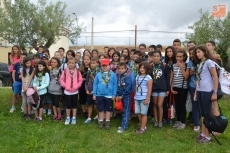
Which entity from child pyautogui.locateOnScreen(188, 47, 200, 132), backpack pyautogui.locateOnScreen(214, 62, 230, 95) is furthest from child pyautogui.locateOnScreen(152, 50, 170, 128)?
backpack pyautogui.locateOnScreen(214, 62, 230, 95)

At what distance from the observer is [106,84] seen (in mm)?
6949

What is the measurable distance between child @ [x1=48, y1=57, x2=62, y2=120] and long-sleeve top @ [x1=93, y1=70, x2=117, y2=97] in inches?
47.2

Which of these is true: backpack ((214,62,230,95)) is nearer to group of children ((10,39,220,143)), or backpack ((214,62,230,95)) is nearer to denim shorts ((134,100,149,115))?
group of children ((10,39,220,143))

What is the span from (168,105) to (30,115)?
368 centimetres

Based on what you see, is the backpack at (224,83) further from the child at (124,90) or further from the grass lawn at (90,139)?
the child at (124,90)

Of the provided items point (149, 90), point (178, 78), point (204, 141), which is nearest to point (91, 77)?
point (149, 90)

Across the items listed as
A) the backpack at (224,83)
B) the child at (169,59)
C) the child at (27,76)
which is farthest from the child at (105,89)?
the backpack at (224,83)

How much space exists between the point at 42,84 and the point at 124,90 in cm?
219

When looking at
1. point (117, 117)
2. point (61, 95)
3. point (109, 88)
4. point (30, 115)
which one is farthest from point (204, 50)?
point (30, 115)

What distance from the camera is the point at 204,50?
586cm

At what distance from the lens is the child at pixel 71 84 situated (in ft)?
24.3

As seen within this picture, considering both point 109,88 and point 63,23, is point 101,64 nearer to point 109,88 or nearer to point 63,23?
point 109,88

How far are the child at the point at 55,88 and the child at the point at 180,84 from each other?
2.89 metres

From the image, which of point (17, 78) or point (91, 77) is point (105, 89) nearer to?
point (91, 77)
